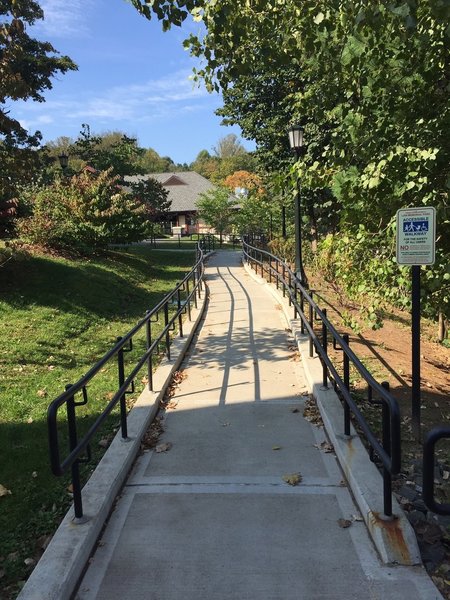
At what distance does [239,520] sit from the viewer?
3369 mm

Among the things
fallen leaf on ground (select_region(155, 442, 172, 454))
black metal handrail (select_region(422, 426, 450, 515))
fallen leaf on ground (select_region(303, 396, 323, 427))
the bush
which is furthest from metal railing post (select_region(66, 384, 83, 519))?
the bush

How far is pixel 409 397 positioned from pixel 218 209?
1369 inches

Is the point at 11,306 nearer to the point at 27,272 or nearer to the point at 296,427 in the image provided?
the point at 27,272

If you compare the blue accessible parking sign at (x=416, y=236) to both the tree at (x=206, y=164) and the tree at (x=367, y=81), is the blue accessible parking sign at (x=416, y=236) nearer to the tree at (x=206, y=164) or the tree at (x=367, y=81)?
the tree at (x=367, y=81)

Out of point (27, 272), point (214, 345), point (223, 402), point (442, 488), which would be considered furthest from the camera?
point (27, 272)

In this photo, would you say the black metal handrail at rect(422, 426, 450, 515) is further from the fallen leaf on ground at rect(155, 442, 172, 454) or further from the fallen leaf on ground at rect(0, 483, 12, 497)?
the fallen leaf on ground at rect(0, 483, 12, 497)

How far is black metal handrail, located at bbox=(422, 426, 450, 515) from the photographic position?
2191 mm

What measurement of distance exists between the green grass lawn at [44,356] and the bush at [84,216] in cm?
82

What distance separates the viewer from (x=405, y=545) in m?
2.92

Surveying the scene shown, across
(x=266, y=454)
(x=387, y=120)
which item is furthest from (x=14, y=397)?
(x=387, y=120)

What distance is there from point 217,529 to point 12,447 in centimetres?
233

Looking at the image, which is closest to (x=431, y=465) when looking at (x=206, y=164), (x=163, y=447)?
(x=163, y=447)

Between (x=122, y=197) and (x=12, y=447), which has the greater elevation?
(x=122, y=197)

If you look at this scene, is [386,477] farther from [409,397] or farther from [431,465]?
[409,397]
